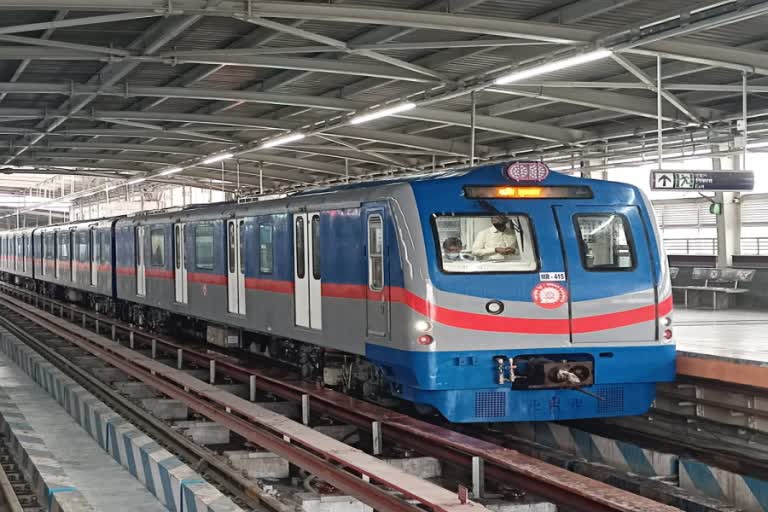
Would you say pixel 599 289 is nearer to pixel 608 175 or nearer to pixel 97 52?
pixel 97 52

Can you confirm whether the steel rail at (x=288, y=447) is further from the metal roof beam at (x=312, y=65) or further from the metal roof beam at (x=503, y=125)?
the metal roof beam at (x=503, y=125)

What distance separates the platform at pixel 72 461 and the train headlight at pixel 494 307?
3.46 m

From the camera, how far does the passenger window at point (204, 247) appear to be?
55.7 feet

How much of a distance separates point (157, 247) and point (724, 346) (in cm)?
1221

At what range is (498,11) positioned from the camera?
14.5 m

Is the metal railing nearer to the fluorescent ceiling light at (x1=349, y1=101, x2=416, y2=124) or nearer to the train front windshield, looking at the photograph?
the fluorescent ceiling light at (x1=349, y1=101, x2=416, y2=124)

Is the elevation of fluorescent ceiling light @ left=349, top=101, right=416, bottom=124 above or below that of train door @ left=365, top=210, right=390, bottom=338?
above

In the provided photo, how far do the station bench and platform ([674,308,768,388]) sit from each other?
212 cm

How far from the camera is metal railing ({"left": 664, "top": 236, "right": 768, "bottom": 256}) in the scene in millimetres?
25391

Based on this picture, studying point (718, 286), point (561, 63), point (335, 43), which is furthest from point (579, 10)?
point (718, 286)

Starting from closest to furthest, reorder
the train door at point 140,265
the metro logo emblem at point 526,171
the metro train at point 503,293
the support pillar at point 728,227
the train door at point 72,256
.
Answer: the metro train at point 503,293 < the metro logo emblem at point 526,171 < the train door at point 140,265 < the support pillar at point 728,227 < the train door at point 72,256

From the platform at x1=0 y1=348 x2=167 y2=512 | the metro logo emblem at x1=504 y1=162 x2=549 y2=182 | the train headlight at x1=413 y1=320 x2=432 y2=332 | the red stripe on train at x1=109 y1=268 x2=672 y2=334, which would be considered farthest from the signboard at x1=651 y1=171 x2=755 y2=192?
the platform at x1=0 y1=348 x2=167 y2=512

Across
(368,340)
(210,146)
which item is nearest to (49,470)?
(368,340)

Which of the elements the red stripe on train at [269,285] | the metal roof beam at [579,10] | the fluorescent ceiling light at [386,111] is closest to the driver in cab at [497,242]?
the red stripe on train at [269,285]
